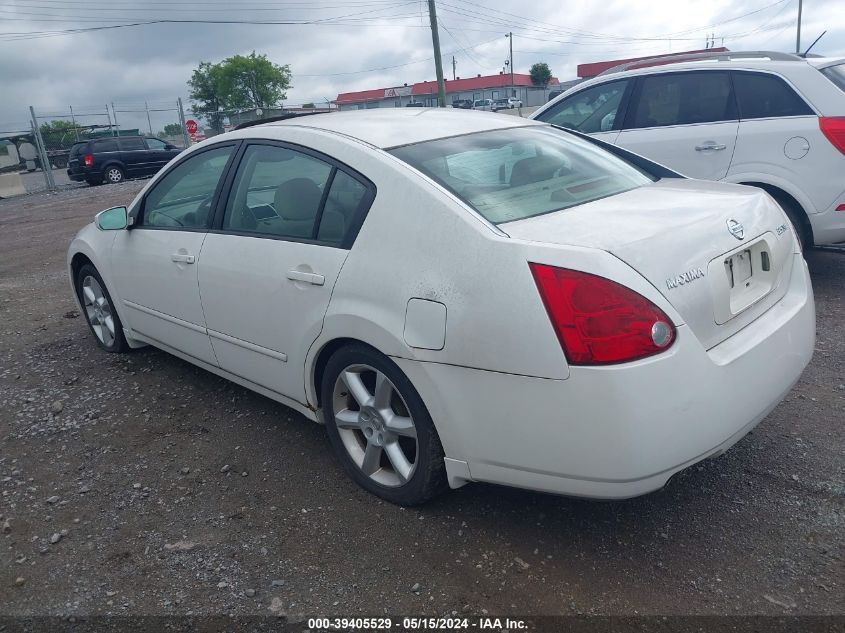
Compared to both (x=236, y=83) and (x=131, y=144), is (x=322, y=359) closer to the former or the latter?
(x=131, y=144)

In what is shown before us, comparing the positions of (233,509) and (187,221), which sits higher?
(187,221)

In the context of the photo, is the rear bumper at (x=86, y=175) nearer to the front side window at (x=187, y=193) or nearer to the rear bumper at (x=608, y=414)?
the front side window at (x=187, y=193)

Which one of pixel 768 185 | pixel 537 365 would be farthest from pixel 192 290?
pixel 768 185

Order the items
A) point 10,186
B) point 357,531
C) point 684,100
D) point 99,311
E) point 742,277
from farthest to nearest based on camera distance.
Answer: point 10,186 → point 684,100 → point 99,311 → point 357,531 → point 742,277

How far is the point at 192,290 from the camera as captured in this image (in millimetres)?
3877

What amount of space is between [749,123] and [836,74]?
68 cm

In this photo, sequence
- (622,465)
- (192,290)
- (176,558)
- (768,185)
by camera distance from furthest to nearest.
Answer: (768,185) → (192,290) → (176,558) → (622,465)

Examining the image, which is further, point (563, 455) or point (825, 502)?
point (825, 502)

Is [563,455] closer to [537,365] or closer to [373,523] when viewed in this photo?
[537,365]

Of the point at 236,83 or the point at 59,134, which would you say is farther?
the point at 236,83

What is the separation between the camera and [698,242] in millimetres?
2584

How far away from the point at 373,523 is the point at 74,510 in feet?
4.54

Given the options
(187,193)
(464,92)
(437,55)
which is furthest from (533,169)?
(464,92)

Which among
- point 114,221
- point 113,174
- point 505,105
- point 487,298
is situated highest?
point 114,221
